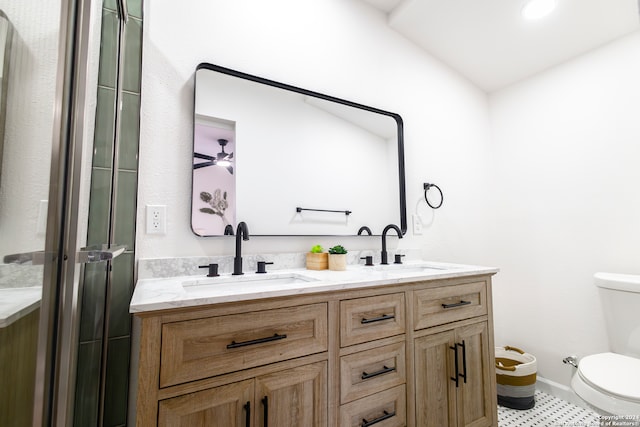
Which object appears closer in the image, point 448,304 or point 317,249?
point 448,304

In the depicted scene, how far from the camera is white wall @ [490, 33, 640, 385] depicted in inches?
72.0

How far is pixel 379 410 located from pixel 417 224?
47.2 inches

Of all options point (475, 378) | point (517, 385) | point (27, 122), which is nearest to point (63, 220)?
point (27, 122)

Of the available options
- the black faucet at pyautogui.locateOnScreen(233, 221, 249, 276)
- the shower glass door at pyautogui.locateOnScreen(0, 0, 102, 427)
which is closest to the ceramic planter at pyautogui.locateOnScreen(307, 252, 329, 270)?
the black faucet at pyautogui.locateOnScreen(233, 221, 249, 276)

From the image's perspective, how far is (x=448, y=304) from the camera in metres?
1.35

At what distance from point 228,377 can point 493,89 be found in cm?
281

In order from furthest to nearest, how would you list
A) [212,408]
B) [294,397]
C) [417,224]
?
[417,224] < [294,397] < [212,408]

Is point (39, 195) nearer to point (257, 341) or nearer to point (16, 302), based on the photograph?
point (16, 302)

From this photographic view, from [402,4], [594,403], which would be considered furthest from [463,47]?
[594,403]

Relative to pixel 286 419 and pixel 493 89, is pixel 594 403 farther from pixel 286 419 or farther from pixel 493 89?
pixel 493 89

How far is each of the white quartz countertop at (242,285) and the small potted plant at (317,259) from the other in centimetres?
5

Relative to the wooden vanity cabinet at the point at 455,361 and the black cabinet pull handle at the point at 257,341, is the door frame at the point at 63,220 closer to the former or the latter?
the black cabinet pull handle at the point at 257,341

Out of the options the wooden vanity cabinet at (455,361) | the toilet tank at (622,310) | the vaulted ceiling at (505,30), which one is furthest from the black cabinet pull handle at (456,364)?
the vaulted ceiling at (505,30)

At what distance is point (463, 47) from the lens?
6.94 feet
